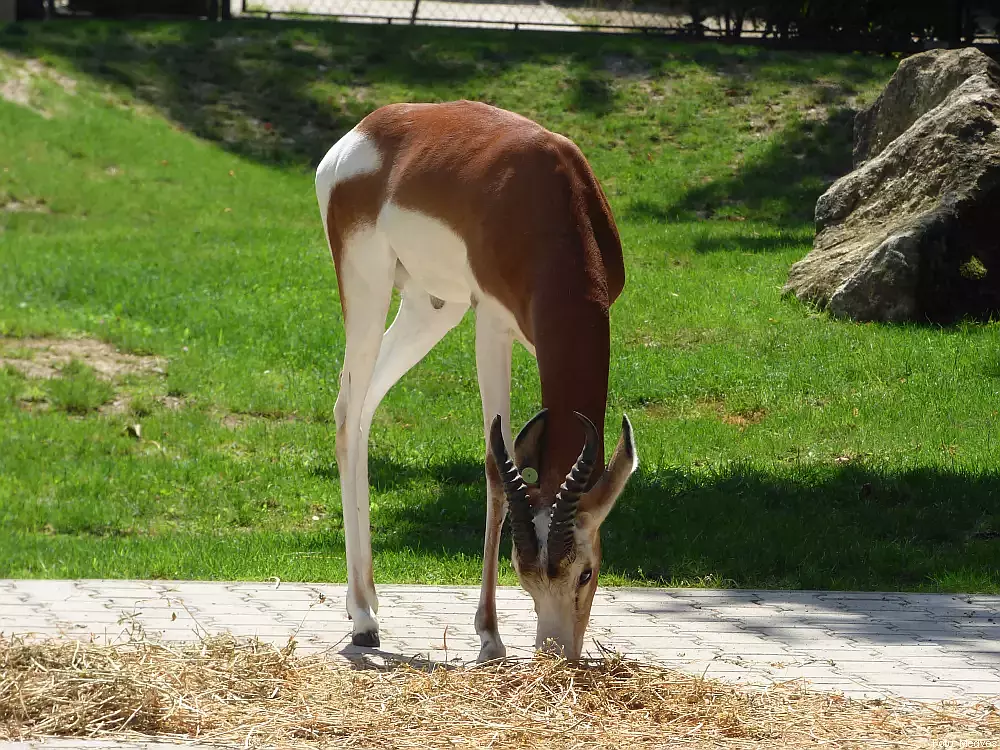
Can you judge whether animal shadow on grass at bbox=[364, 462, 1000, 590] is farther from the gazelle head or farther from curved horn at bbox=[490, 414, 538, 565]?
curved horn at bbox=[490, 414, 538, 565]

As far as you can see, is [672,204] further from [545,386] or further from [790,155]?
[545,386]

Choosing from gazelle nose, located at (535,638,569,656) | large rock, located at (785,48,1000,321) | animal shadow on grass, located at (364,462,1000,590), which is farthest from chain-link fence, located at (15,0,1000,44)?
gazelle nose, located at (535,638,569,656)

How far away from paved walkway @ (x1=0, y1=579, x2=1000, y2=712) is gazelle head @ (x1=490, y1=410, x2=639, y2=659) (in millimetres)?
934

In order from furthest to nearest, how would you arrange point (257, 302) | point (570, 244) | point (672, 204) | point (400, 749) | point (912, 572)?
point (672, 204)
point (257, 302)
point (912, 572)
point (570, 244)
point (400, 749)

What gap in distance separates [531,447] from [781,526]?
12.1 feet

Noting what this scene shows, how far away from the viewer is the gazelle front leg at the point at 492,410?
5762 millimetres

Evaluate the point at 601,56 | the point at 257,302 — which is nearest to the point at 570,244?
the point at 257,302

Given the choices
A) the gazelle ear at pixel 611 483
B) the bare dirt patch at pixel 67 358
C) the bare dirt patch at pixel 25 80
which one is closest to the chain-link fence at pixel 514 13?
the bare dirt patch at pixel 25 80

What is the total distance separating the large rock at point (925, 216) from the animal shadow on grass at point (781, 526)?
3.76 m

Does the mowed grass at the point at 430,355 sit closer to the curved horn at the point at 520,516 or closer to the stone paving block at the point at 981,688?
the stone paving block at the point at 981,688

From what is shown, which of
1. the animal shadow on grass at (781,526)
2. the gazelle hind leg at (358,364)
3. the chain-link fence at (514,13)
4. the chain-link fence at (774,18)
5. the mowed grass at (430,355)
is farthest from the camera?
the chain-link fence at (514,13)

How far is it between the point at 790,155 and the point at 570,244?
15.0 meters

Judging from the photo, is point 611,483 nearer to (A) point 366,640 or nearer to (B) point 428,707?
(B) point 428,707

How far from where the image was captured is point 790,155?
64.3 ft
